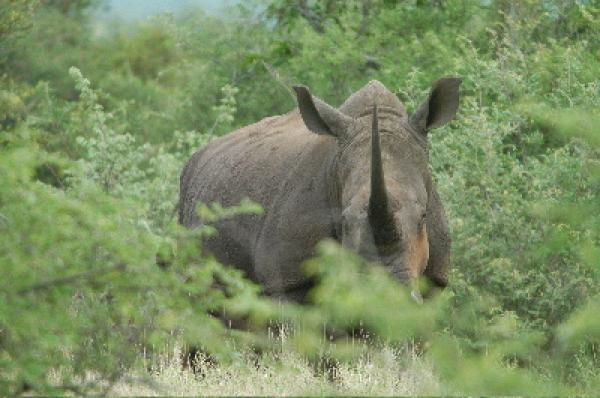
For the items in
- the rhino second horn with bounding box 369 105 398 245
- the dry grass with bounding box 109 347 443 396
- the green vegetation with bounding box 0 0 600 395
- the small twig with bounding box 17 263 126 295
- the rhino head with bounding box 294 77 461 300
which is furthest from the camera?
the rhino head with bounding box 294 77 461 300

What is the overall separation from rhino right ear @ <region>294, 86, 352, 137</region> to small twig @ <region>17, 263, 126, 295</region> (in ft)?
14.9

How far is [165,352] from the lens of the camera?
34.0 ft

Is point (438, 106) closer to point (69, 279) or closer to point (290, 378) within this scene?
point (290, 378)

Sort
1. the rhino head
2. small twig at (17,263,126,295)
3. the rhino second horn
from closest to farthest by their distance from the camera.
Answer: small twig at (17,263,126,295)
the rhino second horn
the rhino head

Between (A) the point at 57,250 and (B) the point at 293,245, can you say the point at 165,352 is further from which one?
(A) the point at 57,250

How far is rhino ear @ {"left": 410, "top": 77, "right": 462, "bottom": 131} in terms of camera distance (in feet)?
34.7

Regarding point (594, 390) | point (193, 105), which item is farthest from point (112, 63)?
point (594, 390)

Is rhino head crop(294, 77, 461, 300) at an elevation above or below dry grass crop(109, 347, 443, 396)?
above

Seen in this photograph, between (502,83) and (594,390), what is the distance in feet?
23.9

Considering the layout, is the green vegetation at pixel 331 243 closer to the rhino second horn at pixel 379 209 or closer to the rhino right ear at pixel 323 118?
the rhino second horn at pixel 379 209

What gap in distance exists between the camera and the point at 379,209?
961 centimetres

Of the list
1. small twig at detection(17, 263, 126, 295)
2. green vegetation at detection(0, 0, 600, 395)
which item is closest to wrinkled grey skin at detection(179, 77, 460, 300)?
green vegetation at detection(0, 0, 600, 395)

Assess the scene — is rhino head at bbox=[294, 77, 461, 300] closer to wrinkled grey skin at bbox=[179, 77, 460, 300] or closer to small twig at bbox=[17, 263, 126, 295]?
wrinkled grey skin at bbox=[179, 77, 460, 300]

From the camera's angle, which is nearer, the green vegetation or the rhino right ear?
the green vegetation
